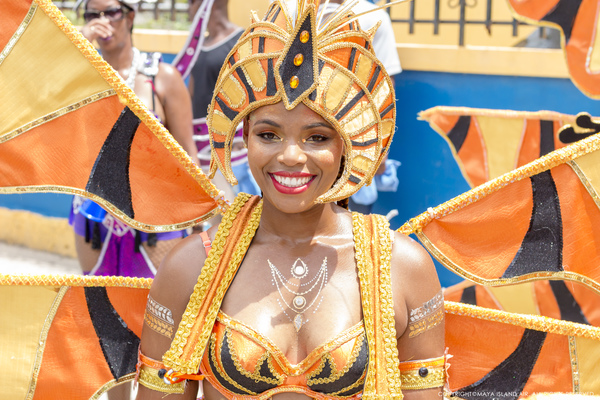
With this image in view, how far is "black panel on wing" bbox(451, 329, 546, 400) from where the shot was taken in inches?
87.1

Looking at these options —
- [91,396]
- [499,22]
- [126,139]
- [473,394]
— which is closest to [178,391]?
[91,396]

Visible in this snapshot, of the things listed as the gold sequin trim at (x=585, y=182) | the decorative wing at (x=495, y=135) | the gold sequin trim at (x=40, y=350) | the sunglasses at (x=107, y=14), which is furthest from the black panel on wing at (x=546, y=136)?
the gold sequin trim at (x=40, y=350)

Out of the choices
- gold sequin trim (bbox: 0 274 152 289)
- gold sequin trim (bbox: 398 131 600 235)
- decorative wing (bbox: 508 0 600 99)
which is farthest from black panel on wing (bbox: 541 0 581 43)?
gold sequin trim (bbox: 0 274 152 289)

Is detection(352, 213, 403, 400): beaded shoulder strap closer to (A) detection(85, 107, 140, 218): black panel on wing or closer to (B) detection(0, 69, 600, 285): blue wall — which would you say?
(A) detection(85, 107, 140, 218): black panel on wing

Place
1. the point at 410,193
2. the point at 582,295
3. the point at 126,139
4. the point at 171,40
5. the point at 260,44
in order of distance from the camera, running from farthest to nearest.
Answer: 1. the point at 171,40
2. the point at 410,193
3. the point at 582,295
4. the point at 126,139
5. the point at 260,44

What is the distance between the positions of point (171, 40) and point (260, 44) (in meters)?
4.73

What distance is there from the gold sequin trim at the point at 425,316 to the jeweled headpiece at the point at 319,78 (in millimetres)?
375

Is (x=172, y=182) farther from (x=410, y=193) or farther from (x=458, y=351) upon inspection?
(x=410, y=193)

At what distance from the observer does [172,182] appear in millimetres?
2203

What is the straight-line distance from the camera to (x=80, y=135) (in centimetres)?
219

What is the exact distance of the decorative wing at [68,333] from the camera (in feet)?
7.19

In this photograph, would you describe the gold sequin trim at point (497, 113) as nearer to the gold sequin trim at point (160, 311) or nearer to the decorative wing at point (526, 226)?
the decorative wing at point (526, 226)

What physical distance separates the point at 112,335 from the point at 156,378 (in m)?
0.36

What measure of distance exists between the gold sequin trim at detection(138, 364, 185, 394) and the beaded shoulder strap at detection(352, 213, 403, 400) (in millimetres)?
512
